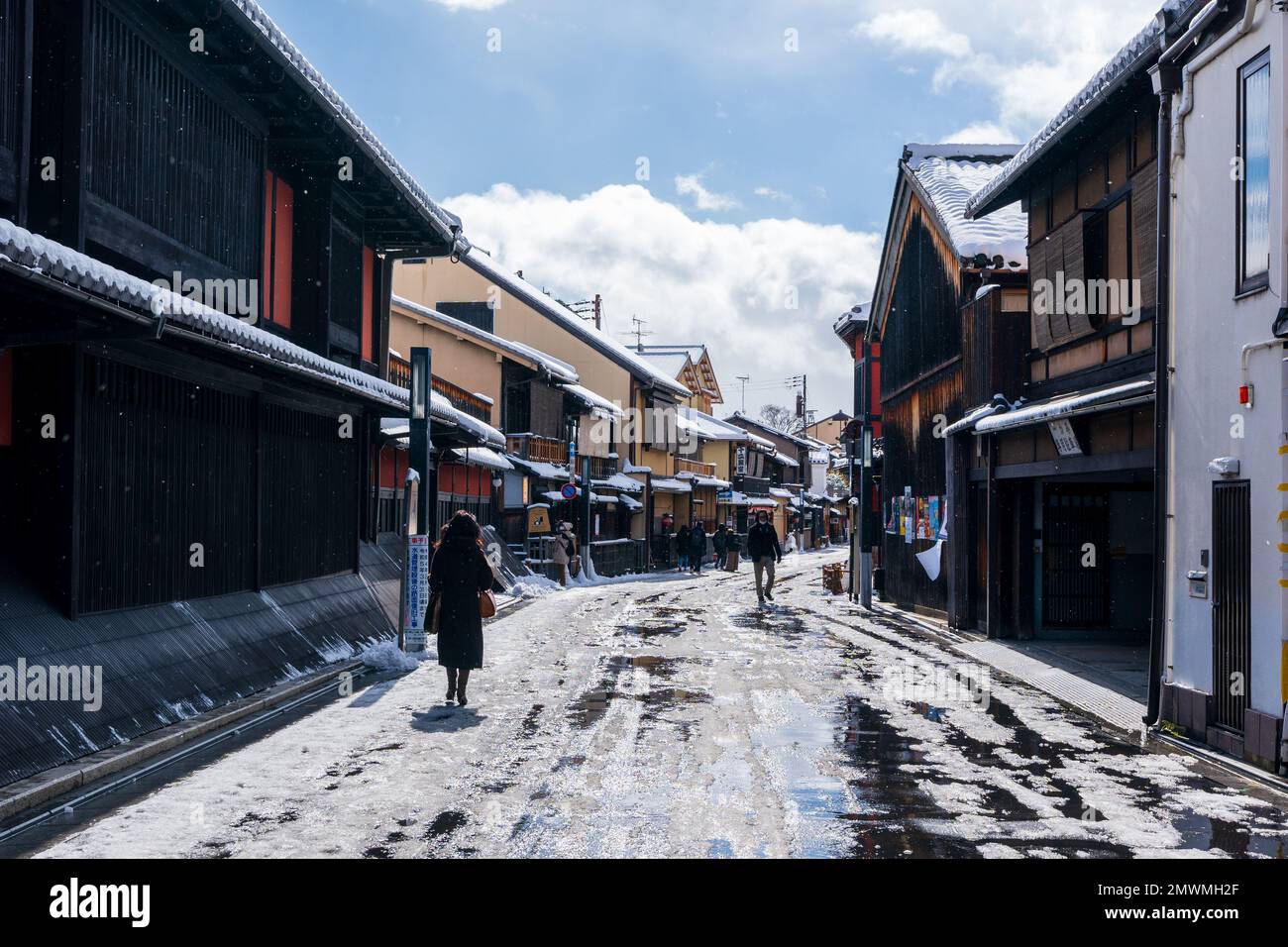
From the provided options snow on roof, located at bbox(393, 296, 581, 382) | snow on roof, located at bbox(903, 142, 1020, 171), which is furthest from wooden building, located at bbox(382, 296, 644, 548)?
snow on roof, located at bbox(903, 142, 1020, 171)

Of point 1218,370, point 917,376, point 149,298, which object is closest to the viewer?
point 149,298

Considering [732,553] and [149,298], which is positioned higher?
[149,298]

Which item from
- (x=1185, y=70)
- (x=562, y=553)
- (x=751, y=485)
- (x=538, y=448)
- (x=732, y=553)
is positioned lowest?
(x=732, y=553)

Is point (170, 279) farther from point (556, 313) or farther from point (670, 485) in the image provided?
point (670, 485)

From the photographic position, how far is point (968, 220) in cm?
2012

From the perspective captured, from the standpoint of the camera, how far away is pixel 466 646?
438 inches

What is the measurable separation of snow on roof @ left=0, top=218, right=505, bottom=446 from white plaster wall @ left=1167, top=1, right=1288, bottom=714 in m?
8.27

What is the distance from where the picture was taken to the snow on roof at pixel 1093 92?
36.0 feet

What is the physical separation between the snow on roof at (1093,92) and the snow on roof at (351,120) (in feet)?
27.5

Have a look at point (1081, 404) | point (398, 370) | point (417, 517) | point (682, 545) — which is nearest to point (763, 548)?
point (398, 370)

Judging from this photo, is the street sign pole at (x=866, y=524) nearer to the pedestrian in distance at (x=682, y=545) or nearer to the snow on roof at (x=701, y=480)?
the pedestrian in distance at (x=682, y=545)

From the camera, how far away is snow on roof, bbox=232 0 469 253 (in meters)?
10.5

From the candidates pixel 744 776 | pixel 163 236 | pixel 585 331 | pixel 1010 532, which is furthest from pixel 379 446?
pixel 585 331

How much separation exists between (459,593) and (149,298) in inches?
180
